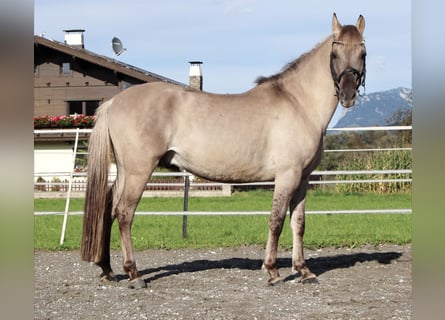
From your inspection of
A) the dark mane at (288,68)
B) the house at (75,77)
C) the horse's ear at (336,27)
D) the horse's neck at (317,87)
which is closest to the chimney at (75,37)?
the house at (75,77)

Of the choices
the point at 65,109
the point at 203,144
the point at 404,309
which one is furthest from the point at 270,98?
the point at 65,109

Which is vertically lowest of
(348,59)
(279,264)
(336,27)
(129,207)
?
(279,264)

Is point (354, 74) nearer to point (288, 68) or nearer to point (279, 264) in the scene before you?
point (288, 68)

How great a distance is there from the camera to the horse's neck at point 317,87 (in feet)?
20.2

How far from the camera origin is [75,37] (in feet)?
99.9

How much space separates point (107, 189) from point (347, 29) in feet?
8.85

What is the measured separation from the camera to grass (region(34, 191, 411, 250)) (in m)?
8.85

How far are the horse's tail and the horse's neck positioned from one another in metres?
1.91

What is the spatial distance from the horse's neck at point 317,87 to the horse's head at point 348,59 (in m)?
0.32

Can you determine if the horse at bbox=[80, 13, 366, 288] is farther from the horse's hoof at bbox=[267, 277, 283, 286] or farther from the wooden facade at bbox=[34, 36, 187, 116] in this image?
the wooden facade at bbox=[34, 36, 187, 116]

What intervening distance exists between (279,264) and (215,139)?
2.06m

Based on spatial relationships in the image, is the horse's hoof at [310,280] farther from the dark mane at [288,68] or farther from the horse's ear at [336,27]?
the horse's ear at [336,27]

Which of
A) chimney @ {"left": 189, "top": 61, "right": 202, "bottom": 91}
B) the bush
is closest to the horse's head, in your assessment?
the bush

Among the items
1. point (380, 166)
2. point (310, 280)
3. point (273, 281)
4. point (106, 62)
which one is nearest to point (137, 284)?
point (273, 281)
